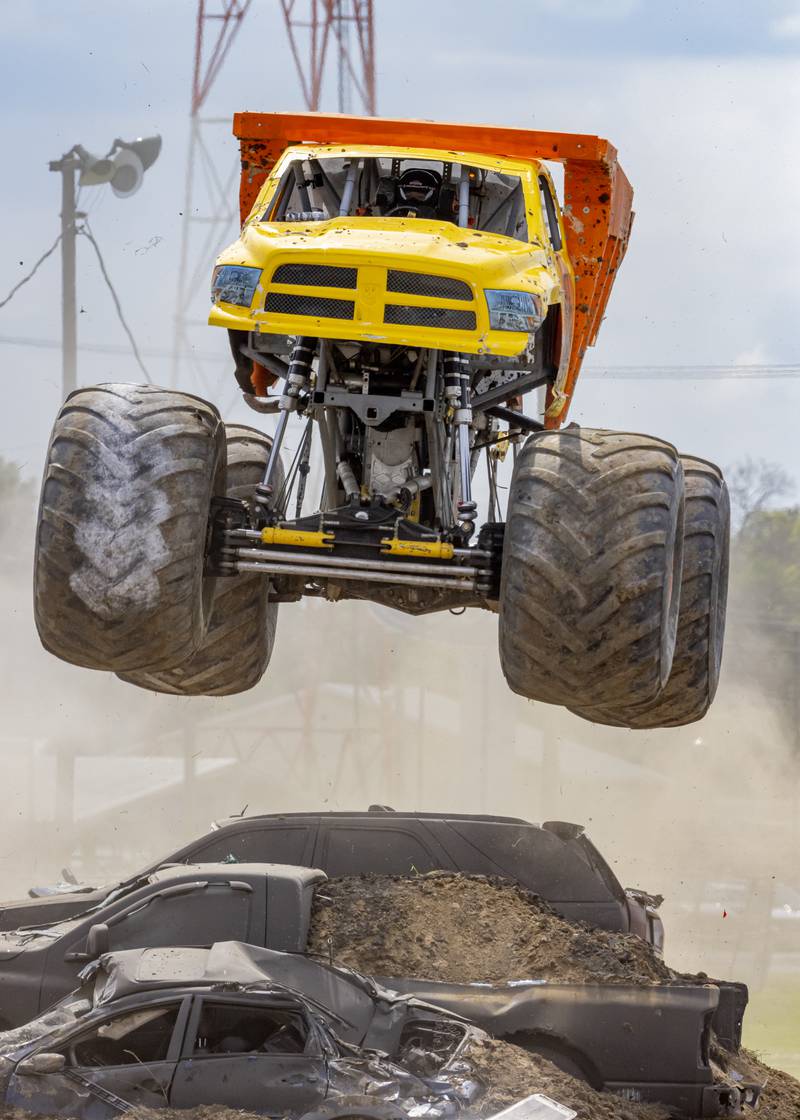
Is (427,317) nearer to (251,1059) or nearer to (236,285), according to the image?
(236,285)

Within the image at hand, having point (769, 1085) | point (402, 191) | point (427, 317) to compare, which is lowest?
point (769, 1085)

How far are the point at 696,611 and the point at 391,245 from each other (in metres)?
2.49

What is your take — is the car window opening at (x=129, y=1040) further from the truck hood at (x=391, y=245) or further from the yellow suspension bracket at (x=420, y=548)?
the truck hood at (x=391, y=245)

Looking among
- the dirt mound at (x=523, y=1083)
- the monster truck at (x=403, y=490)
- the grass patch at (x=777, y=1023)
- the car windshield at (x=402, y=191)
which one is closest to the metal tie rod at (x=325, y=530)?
the monster truck at (x=403, y=490)

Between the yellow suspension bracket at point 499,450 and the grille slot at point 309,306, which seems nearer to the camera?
the grille slot at point 309,306

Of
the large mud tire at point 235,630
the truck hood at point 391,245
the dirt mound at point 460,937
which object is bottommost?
the dirt mound at point 460,937

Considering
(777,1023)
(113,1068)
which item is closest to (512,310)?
(113,1068)

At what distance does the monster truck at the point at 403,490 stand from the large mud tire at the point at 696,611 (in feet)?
0.04

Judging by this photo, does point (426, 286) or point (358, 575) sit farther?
point (358, 575)

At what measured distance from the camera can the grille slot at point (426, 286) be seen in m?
7.88

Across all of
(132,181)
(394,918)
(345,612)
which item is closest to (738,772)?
(345,612)

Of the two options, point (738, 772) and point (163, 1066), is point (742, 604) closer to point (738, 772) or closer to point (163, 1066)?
point (738, 772)

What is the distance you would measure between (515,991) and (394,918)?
0.98m

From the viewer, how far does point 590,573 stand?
7.70 m
